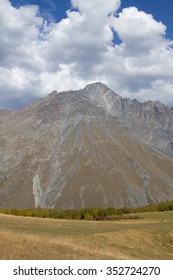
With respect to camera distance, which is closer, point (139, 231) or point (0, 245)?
point (0, 245)

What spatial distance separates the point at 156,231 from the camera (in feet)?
213

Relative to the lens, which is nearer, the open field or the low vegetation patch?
the open field

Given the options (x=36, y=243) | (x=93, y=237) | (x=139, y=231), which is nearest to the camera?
(x=36, y=243)

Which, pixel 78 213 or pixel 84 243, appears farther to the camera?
pixel 78 213

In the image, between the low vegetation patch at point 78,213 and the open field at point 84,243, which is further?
the low vegetation patch at point 78,213

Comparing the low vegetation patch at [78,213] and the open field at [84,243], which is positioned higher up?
the low vegetation patch at [78,213]

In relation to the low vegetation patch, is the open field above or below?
below

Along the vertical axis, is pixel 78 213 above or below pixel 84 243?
above

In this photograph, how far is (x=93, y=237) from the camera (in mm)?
50562
